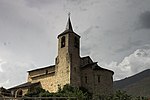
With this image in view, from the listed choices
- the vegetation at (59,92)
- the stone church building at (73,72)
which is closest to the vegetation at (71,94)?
the vegetation at (59,92)

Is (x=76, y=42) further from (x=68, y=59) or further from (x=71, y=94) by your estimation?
(x=71, y=94)

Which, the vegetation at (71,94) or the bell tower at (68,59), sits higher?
the bell tower at (68,59)

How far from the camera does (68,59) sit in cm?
5431

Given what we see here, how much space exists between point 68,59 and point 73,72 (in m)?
2.64

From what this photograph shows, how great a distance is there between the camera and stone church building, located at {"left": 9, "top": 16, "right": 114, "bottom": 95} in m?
54.1

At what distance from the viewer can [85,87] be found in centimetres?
5525

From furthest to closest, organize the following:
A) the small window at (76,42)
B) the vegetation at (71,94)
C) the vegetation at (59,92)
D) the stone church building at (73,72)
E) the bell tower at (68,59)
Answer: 1. the small window at (76,42)
2. the stone church building at (73,72)
3. the bell tower at (68,59)
4. the vegetation at (59,92)
5. the vegetation at (71,94)

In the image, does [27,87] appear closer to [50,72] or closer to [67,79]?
[50,72]

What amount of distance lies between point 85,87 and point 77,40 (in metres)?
9.54

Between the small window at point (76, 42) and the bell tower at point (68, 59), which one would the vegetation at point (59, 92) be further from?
the small window at point (76, 42)

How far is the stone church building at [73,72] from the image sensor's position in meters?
54.1

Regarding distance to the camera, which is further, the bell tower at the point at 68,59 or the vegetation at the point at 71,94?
the bell tower at the point at 68,59

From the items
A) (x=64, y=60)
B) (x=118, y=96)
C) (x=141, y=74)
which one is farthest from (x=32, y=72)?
(x=141, y=74)

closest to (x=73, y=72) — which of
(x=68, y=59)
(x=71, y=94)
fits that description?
(x=68, y=59)
